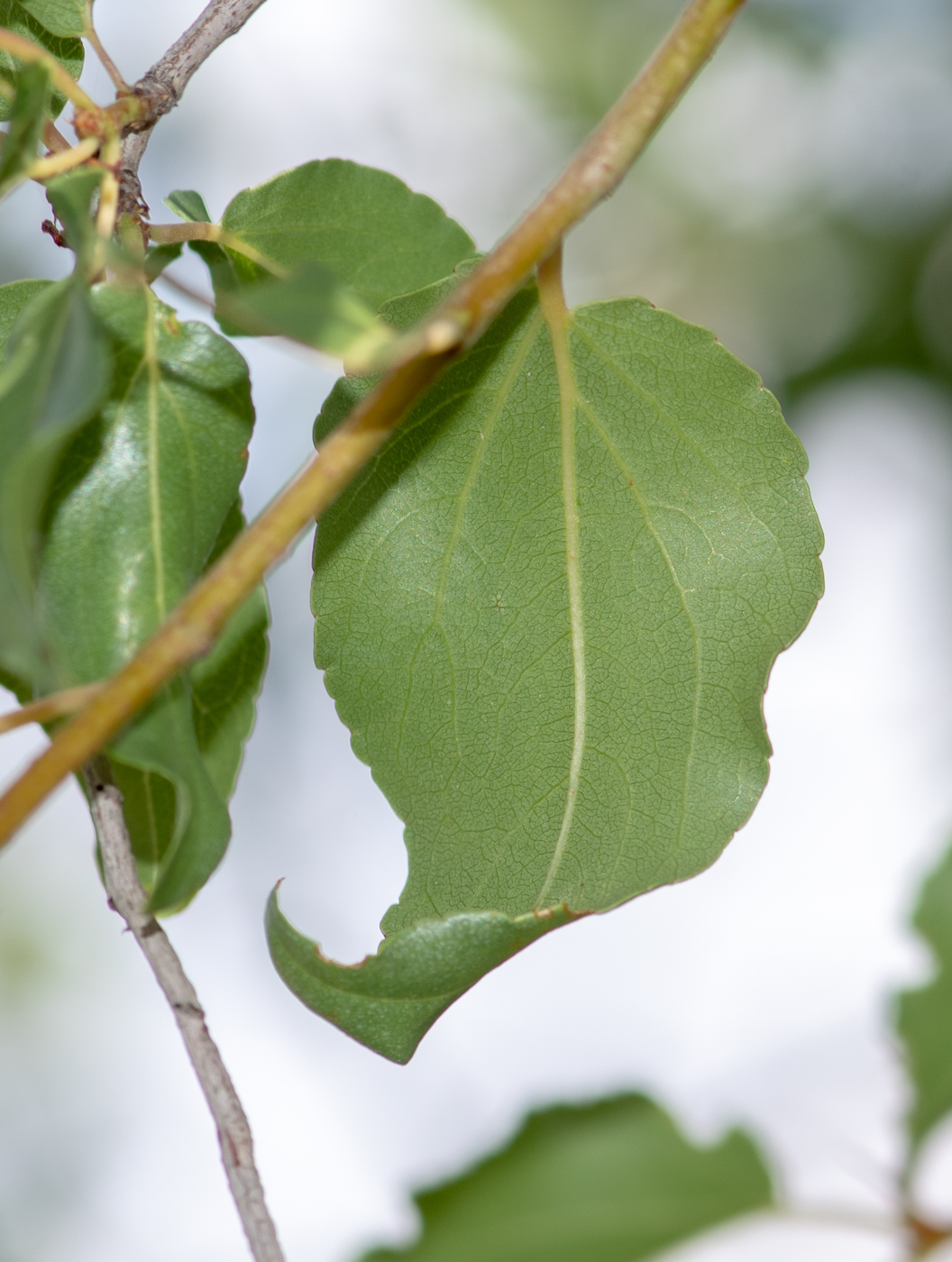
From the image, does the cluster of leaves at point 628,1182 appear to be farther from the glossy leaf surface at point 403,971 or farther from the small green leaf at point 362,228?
the small green leaf at point 362,228

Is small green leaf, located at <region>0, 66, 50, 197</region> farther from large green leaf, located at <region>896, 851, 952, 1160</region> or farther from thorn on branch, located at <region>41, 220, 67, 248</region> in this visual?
large green leaf, located at <region>896, 851, 952, 1160</region>

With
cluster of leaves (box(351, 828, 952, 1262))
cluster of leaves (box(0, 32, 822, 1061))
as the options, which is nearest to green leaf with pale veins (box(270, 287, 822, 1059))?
cluster of leaves (box(0, 32, 822, 1061))

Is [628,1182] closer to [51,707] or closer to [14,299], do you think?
[51,707]

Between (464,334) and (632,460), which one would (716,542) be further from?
(464,334)

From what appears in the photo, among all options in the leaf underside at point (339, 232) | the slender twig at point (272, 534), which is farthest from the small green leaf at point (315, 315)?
the leaf underside at point (339, 232)

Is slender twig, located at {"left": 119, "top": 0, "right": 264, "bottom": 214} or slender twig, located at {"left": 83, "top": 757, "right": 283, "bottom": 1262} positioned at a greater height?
slender twig, located at {"left": 119, "top": 0, "right": 264, "bottom": 214}

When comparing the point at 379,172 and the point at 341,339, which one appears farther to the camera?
the point at 379,172

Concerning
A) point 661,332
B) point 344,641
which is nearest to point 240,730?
point 344,641
